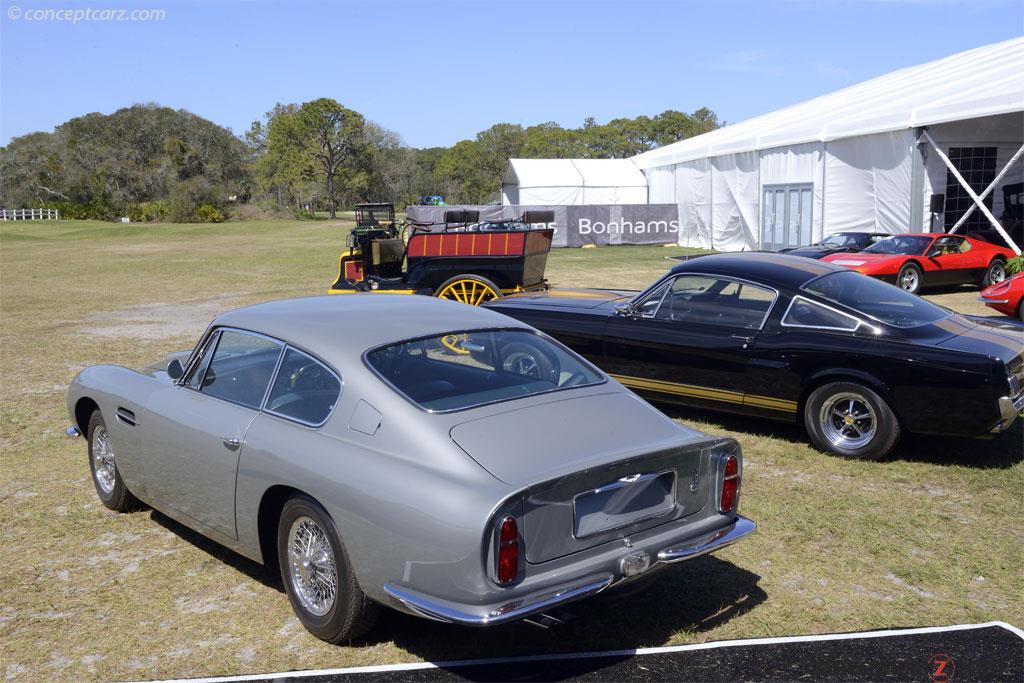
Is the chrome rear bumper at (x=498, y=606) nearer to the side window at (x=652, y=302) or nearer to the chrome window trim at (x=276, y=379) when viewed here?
the chrome window trim at (x=276, y=379)

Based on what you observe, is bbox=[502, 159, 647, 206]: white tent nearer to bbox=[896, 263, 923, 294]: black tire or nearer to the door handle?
bbox=[896, 263, 923, 294]: black tire

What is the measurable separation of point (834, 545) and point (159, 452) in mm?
3706

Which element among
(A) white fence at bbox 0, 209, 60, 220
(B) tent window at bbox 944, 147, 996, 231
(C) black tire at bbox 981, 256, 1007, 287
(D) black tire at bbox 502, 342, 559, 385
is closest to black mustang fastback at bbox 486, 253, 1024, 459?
(D) black tire at bbox 502, 342, 559, 385

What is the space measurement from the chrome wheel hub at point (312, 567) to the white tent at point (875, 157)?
64.4ft

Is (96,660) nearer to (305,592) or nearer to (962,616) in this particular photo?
(305,592)

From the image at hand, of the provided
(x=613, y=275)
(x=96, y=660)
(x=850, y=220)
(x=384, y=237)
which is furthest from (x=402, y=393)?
(x=850, y=220)

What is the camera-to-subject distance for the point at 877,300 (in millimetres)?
7023

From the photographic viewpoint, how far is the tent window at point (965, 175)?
2364 centimetres

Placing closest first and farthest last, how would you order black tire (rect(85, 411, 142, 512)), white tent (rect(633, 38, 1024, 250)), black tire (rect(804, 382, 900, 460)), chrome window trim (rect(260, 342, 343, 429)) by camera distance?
chrome window trim (rect(260, 342, 343, 429)) → black tire (rect(85, 411, 142, 512)) → black tire (rect(804, 382, 900, 460)) → white tent (rect(633, 38, 1024, 250))

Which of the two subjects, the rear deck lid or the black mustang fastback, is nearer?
the rear deck lid

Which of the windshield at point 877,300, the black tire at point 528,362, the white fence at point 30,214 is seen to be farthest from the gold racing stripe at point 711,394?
the white fence at point 30,214

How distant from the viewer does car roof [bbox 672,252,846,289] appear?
7.21m

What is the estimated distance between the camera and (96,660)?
12.9 ft

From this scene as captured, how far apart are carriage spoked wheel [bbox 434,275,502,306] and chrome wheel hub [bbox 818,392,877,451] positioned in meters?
6.43
